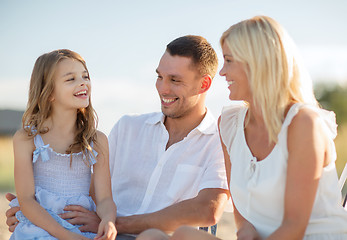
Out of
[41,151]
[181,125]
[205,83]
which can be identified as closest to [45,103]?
[41,151]

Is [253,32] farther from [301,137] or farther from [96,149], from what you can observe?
[96,149]

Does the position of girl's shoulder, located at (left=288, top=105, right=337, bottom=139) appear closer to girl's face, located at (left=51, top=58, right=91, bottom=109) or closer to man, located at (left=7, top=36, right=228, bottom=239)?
man, located at (left=7, top=36, right=228, bottom=239)

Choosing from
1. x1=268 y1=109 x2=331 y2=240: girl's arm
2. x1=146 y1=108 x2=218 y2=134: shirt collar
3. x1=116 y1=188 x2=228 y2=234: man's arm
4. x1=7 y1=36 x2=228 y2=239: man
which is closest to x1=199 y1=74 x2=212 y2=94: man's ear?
x1=7 y1=36 x2=228 y2=239: man

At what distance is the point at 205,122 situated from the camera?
3.59 meters

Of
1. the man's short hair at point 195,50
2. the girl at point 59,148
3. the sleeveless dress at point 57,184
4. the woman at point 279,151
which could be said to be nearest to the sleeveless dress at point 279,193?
the woman at point 279,151

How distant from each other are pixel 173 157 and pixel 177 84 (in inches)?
22.5

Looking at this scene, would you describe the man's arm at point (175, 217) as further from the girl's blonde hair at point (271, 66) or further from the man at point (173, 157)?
the girl's blonde hair at point (271, 66)

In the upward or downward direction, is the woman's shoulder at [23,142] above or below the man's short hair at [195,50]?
below

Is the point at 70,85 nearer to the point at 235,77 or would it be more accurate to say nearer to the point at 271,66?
the point at 235,77

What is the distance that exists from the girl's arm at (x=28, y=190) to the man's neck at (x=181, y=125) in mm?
998

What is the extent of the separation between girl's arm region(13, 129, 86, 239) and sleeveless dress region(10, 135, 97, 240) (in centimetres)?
5

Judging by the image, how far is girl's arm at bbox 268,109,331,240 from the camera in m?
2.38

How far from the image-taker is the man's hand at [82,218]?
2.96 meters

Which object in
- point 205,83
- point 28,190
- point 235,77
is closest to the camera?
point 235,77
